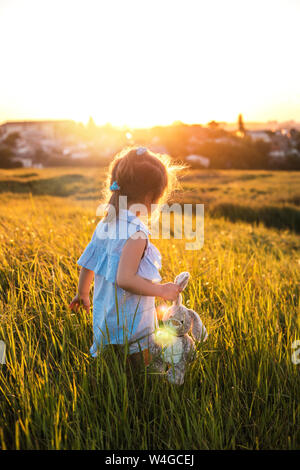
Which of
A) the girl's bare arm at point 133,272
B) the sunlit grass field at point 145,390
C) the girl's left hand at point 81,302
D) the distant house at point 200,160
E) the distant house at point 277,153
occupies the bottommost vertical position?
the sunlit grass field at point 145,390

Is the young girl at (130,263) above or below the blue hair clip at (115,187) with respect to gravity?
below

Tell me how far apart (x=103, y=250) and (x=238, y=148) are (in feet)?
133

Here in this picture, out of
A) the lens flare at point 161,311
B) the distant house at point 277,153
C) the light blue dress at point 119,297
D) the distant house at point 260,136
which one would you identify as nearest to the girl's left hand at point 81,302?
the light blue dress at point 119,297

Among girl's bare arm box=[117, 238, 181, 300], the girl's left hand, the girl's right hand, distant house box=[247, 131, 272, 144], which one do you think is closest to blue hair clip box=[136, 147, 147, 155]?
girl's bare arm box=[117, 238, 181, 300]

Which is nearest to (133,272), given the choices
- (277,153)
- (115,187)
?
(115,187)

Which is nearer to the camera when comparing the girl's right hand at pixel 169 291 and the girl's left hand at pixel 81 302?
the girl's right hand at pixel 169 291

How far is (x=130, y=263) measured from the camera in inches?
59.0

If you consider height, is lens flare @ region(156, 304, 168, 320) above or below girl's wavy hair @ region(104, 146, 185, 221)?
below

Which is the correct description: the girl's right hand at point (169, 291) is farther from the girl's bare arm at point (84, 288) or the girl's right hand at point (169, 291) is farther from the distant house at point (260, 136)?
the distant house at point (260, 136)

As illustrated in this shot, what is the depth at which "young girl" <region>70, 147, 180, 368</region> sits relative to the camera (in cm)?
152

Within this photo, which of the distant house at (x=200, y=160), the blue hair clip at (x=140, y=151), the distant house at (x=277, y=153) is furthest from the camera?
the distant house at (x=277, y=153)

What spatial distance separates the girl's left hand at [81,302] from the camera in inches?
75.8

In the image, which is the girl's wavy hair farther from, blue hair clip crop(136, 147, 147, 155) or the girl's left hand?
the girl's left hand

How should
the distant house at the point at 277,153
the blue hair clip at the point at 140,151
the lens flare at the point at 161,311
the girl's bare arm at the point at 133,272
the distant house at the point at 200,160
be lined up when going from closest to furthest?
1. the girl's bare arm at the point at 133,272
2. the blue hair clip at the point at 140,151
3. the lens flare at the point at 161,311
4. the distant house at the point at 200,160
5. the distant house at the point at 277,153
